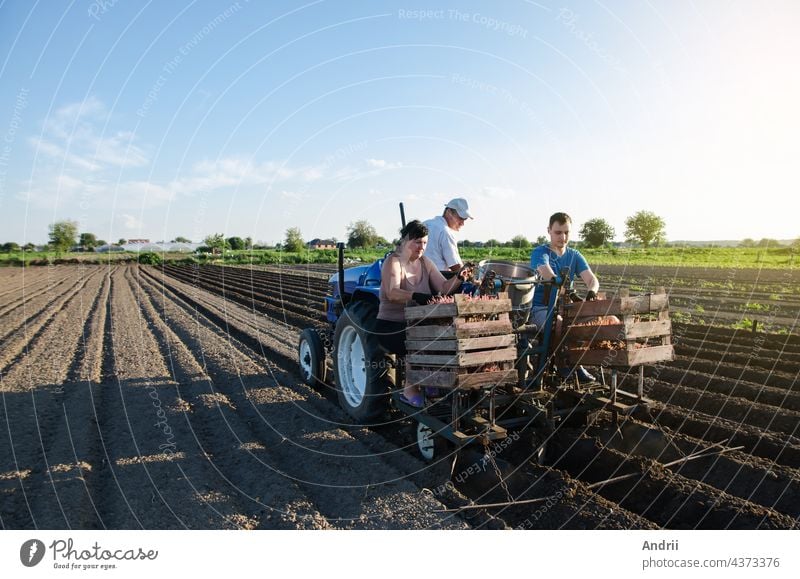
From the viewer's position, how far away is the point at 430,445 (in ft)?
14.8

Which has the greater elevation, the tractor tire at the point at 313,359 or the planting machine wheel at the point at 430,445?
the tractor tire at the point at 313,359

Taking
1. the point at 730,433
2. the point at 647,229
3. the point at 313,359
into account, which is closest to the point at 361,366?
the point at 313,359

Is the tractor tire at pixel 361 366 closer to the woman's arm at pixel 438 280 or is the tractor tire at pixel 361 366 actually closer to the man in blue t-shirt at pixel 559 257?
the woman's arm at pixel 438 280

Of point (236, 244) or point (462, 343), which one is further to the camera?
point (236, 244)

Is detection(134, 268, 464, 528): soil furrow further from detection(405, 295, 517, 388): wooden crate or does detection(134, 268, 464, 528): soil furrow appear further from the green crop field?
the green crop field

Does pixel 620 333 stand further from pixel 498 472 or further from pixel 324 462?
pixel 324 462

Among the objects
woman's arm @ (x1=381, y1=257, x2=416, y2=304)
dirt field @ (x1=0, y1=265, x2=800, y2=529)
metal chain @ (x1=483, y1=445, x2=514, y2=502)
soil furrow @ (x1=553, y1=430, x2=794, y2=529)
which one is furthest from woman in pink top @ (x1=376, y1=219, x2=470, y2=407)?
soil furrow @ (x1=553, y1=430, x2=794, y2=529)

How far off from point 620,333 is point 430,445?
5.58ft

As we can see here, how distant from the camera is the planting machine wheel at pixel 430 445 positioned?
14.5ft

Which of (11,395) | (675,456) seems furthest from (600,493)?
(11,395)

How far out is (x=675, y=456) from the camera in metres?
4.58

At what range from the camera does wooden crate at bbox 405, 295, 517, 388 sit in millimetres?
3842

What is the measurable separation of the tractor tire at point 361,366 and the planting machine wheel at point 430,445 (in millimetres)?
535

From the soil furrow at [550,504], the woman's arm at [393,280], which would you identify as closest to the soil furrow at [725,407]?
the soil furrow at [550,504]
